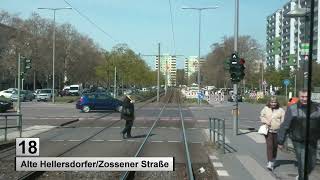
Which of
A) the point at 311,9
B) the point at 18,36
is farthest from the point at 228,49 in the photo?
the point at 311,9

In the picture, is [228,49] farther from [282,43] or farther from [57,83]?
[282,43]

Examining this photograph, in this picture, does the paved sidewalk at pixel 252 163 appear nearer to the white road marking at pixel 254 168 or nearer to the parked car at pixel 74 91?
the white road marking at pixel 254 168

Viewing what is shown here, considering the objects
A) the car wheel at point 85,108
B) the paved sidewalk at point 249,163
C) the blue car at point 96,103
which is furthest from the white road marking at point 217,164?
the car wheel at point 85,108

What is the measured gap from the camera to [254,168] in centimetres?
1216

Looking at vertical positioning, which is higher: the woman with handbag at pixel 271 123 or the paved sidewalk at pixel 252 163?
the woman with handbag at pixel 271 123

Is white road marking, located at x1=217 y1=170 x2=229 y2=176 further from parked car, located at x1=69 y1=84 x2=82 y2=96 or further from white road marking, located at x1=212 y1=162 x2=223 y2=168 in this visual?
parked car, located at x1=69 y1=84 x2=82 y2=96

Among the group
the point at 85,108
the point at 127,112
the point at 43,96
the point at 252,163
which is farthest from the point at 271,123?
the point at 43,96

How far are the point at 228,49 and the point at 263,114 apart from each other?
90.2 metres

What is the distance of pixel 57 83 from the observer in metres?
103

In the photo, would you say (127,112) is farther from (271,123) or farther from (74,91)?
(74,91)
